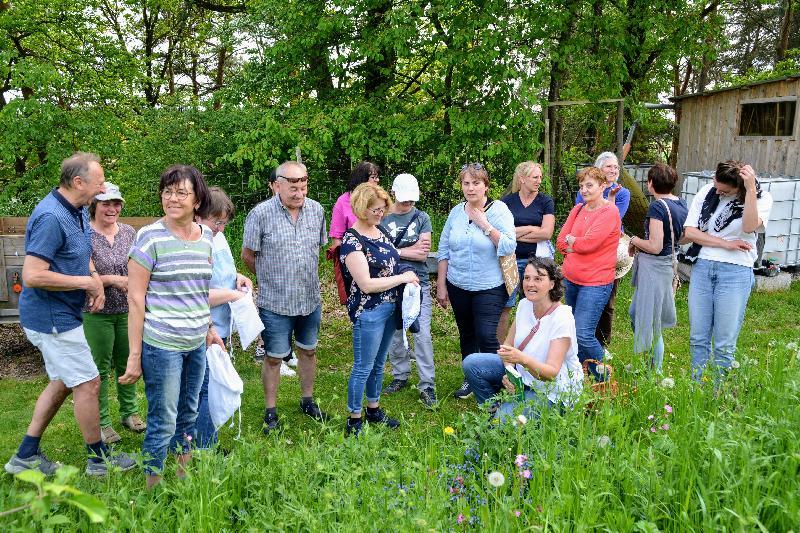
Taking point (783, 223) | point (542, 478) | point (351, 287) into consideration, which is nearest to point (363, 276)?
point (351, 287)

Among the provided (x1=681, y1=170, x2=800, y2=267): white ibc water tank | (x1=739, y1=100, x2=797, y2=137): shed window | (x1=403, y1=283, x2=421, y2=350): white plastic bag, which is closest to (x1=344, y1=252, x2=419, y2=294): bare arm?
(x1=403, y1=283, x2=421, y2=350): white plastic bag

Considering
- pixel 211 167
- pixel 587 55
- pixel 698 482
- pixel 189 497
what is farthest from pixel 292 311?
pixel 587 55

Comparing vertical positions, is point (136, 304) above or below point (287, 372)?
above

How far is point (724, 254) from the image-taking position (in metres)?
4.74

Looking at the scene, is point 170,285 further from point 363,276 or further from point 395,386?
point 395,386

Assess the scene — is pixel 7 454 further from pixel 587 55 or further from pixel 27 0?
pixel 587 55

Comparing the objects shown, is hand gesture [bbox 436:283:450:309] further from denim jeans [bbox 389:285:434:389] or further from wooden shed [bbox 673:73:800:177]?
wooden shed [bbox 673:73:800:177]

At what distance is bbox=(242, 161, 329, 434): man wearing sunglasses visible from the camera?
15.8 feet

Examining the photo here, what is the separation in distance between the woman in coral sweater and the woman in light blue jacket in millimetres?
552

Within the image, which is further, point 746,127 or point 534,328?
point 746,127

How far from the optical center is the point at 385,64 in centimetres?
1172

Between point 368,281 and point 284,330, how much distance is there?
0.84 meters

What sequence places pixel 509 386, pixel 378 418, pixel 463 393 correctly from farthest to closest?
pixel 463 393, pixel 378 418, pixel 509 386

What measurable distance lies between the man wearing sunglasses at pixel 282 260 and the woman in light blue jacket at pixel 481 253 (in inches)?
45.2
